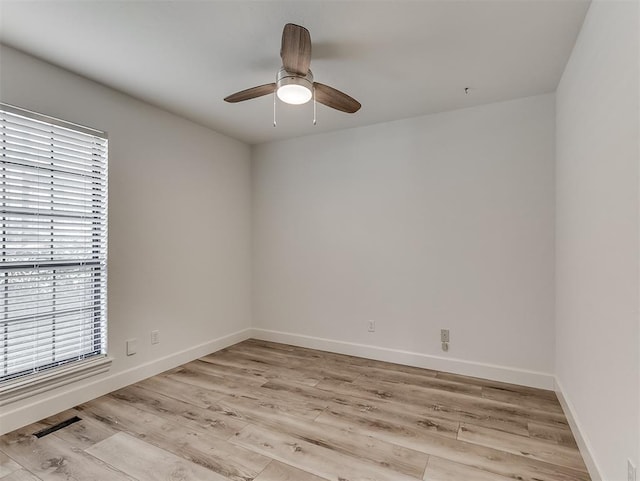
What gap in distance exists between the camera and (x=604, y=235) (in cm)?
153

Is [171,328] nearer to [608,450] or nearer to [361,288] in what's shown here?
[361,288]

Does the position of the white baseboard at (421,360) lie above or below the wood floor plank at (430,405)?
above

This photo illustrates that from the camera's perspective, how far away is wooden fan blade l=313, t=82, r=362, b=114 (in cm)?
201

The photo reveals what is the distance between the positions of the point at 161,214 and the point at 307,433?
229cm

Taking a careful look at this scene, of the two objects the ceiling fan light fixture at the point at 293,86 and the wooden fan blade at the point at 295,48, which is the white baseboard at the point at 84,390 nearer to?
the ceiling fan light fixture at the point at 293,86

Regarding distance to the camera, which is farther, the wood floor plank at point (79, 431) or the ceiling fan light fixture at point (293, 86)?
the wood floor plank at point (79, 431)

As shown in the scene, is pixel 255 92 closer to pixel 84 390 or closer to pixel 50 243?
pixel 50 243

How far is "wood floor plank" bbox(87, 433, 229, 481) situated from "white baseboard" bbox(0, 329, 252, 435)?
0.62 meters

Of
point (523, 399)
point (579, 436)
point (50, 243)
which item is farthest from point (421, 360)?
point (50, 243)

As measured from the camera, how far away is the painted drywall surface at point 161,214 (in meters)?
2.45

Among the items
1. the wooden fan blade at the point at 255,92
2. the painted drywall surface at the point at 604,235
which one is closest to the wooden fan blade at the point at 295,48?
the wooden fan blade at the point at 255,92

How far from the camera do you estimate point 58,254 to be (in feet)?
7.75

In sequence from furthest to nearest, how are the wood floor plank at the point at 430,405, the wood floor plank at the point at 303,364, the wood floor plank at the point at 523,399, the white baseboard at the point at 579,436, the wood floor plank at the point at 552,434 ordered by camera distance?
1. the wood floor plank at the point at 303,364
2. the wood floor plank at the point at 523,399
3. the wood floor plank at the point at 430,405
4. the wood floor plank at the point at 552,434
5. the white baseboard at the point at 579,436

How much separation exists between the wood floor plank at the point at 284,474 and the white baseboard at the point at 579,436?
134 centimetres
